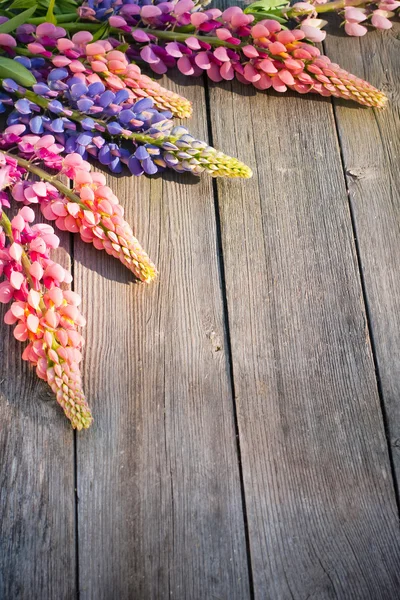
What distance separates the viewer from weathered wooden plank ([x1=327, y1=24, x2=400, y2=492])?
1190 mm

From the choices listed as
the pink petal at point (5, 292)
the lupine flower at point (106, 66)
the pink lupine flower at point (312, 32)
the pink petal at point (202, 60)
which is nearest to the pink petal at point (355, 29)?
the pink lupine flower at point (312, 32)

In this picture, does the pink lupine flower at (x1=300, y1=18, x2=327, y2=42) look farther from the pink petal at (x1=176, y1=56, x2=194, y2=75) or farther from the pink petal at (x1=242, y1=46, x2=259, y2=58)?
the pink petal at (x1=176, y1=56, x2=194, y2=75)

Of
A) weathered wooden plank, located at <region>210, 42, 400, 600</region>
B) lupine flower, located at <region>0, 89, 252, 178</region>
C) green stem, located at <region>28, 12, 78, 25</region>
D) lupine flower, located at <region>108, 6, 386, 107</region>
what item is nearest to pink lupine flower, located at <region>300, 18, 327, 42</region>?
lupine flower, located at <region>108, 6, 386, 107</region>

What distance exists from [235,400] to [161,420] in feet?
0.42

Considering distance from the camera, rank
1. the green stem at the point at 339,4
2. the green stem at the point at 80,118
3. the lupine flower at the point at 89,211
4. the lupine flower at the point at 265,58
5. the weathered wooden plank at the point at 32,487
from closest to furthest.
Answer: the weathered wooden plank at the point at 32,487 → the lupine flower at the point at 89,211 → the green stem at the point at 80,118 → the lupine flower at the point at 265,58 → the green stem at the point at 339,4

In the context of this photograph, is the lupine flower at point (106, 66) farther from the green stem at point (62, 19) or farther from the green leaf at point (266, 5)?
the green leaf at point (266, 5)

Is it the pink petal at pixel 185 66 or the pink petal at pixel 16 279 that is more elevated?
the pink petal at pixel 185 66

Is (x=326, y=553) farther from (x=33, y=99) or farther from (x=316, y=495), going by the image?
(x=33, y=99)

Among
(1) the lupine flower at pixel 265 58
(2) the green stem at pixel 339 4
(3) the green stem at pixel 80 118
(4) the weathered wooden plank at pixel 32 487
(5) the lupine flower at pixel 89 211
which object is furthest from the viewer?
(2) the green stem at pixel 339 4

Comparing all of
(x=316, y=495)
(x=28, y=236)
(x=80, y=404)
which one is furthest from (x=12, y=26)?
(x=316, y=495)

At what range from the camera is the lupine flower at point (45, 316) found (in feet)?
3.42

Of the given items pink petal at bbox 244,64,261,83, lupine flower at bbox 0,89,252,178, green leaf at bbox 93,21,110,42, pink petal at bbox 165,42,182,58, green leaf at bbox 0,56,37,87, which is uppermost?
green leaf at bbox 93,21,110,42

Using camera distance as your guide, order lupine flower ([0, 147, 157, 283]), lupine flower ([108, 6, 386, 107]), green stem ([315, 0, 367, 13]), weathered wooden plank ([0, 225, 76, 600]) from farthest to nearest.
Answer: green stem ([315, 0, 367, 13]), lupine flower ([108, 6, 386, 107]), lupine flower ([0, 147, 157, 283]), weathered wooden plank ([0, 225, 76, 600])

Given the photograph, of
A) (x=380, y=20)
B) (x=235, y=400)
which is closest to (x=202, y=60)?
(x=380, y=20)
